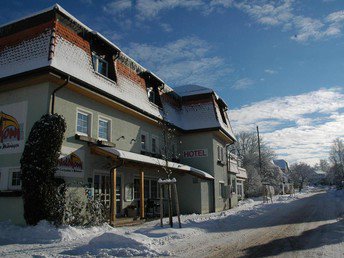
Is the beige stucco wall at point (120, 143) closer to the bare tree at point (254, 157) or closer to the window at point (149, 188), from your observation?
the window at point (149, 188)

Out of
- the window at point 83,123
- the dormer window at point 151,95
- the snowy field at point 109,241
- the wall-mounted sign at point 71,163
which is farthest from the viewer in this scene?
the dormer window at point 151,95

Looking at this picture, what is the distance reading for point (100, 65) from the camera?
1659cm

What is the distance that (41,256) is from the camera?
7723 millimetres

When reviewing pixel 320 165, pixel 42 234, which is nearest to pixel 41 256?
pixel 42 234

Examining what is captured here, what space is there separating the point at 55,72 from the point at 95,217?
577 centimetres

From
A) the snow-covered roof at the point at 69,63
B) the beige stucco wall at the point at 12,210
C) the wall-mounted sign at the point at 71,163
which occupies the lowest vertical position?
the beige stucco wall at the point at 12,210

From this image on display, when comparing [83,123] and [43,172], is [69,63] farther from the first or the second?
[43,172]

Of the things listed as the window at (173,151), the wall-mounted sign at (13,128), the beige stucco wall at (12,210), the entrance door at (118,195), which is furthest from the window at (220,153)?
the beige stucco wall at (12,210)

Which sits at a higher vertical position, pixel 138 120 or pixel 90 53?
pixel 90 53

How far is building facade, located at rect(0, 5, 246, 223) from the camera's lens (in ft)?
42.5

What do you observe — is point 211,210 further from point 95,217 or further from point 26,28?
point 26,28

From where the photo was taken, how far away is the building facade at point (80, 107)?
1296 centimetres

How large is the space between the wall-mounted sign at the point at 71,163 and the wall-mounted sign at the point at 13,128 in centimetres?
171

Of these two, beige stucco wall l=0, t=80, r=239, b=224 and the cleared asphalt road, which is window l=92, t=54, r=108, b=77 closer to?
beige stucco wall l=0, t=80, r=239, b=224
